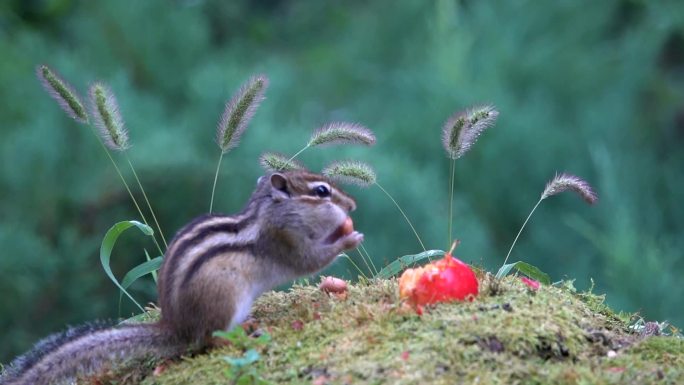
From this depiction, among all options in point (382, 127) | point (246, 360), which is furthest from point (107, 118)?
point (382, 127)

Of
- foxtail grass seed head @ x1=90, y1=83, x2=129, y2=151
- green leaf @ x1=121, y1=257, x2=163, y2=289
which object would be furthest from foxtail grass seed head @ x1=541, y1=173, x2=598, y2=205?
foxtail grass seed head @ x1=90, y1=83, x2=129, y2=151

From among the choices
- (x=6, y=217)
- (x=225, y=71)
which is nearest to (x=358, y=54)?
(x=225, y=71)

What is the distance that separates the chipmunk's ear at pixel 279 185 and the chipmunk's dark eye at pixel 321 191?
143 millimetres

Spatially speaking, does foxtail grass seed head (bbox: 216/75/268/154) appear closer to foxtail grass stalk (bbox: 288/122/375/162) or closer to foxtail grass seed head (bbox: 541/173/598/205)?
foxtail grass stalk (bbox: 288/122/375/162)

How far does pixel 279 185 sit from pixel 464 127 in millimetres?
831

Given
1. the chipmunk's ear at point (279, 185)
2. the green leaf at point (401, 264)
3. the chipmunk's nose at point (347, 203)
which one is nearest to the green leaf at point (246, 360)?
the chipmunk's ear at point (279, 185)

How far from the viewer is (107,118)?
5066 mm

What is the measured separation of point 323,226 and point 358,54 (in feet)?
31.3

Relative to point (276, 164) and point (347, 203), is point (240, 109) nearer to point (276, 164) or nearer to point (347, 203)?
point (276, 164)

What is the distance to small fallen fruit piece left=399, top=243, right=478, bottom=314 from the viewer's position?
13.8 ft

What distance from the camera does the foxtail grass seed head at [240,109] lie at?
4926 mm

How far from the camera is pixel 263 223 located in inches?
186

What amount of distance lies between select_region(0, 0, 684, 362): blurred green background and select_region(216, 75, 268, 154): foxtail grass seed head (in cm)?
302

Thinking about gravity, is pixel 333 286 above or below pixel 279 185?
below
